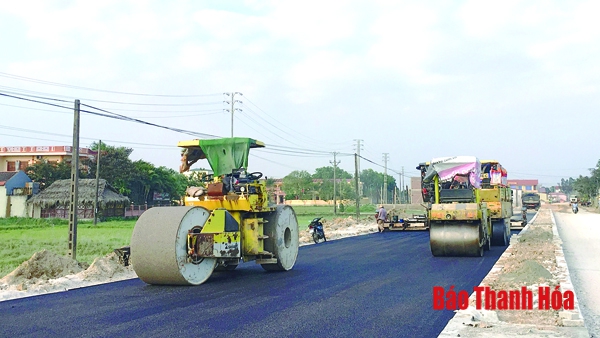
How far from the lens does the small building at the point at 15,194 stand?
4547 centimetres

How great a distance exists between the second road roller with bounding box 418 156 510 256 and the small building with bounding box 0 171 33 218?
38619 mm

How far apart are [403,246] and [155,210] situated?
33.5 feet

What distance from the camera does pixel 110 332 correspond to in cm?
604

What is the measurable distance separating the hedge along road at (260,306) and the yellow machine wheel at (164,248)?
22 cm

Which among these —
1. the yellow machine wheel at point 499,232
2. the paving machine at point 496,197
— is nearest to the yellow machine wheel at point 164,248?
the paving machine at point 496,197

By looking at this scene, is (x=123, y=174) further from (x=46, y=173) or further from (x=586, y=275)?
(x=586, y=275)

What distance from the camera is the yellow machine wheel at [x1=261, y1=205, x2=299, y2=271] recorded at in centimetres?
1096

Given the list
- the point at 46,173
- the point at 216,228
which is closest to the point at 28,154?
the point at 46,173

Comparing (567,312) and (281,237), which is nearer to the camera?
(567,312)

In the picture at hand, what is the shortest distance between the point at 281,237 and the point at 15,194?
4125 cm

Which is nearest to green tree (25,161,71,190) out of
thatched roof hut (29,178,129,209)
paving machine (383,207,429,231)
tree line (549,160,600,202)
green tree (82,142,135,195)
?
green tree (82,142,135,195)

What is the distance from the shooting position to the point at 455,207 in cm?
1412

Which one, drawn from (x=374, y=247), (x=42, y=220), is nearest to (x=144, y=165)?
(x=42, y=220)

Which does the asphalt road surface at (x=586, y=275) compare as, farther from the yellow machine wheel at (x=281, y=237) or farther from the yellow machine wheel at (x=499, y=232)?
the yellow machine wheel at (x=281, y=237)
